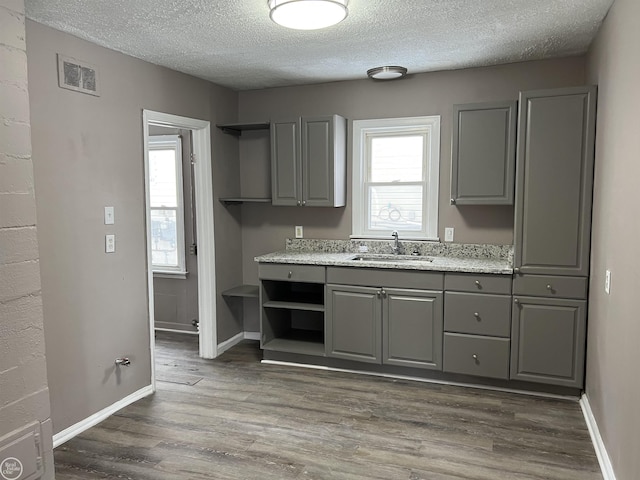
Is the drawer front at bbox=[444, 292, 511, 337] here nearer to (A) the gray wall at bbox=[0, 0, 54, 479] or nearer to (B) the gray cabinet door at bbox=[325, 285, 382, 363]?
(B) the gray cabinet door at bbox=[325, 285, 382, 363]

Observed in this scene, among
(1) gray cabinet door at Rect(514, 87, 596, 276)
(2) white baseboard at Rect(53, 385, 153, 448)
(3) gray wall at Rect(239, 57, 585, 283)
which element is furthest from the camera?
(3) gray wall at Rect(239, 57, 585, 283)

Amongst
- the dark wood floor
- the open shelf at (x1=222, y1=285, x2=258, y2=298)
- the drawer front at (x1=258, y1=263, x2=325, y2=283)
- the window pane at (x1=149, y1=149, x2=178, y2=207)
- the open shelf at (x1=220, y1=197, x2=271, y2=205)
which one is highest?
the window pane at (x1=149, y1=149, x2=178, y2=207)

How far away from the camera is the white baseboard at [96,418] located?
298 centimetres

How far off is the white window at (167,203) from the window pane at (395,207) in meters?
1.98

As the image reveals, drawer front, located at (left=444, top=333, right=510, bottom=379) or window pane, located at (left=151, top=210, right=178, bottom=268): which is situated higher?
window pane, located at (left=151, top=210, right=178, bottom=268)

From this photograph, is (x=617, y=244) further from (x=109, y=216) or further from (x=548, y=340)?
(x=109, y=216)

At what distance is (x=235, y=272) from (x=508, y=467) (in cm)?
296

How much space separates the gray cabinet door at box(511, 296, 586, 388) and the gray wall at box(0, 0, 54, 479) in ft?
9.59

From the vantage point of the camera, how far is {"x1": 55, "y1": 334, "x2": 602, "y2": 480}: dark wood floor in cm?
265

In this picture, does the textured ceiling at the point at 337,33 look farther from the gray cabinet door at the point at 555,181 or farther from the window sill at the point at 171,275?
the window sill at the point at 171,275

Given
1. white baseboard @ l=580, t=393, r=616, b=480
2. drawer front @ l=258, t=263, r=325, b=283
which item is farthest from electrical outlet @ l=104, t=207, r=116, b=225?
white baseboard @ l=580, t=393, r=616, b=480

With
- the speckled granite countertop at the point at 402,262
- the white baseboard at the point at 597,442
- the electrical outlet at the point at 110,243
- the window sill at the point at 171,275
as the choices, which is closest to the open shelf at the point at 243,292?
the speckled granite countertop at the point at 402,262

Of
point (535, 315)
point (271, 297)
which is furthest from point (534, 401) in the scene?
point (271, 297)

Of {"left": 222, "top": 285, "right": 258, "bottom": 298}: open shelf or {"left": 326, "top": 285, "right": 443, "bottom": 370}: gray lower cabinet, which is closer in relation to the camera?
{"left": 326, "top": 285, "right": 443, "bottom": 370}: gray lower cabinet
